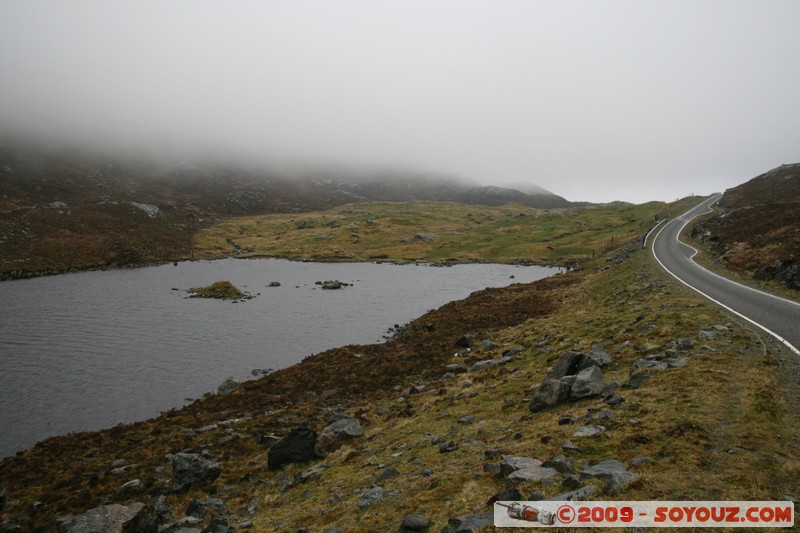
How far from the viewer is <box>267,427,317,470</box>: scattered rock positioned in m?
19.2

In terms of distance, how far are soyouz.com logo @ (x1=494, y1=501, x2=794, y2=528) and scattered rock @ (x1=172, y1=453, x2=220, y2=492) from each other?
46.6 feet

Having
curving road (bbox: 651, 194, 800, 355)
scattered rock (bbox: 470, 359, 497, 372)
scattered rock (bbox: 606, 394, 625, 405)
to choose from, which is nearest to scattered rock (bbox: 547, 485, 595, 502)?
scattered rock (bbox: 606, 394, 625, 405)

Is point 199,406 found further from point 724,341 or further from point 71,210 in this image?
point 71,210

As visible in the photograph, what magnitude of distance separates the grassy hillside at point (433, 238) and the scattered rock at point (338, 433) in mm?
99107

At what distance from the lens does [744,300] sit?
30656 mm

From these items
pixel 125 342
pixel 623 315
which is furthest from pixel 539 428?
pixel 125 342

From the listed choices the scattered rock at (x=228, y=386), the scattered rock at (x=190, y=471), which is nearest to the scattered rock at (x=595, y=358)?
the scattered rock at (x=190, y=471)

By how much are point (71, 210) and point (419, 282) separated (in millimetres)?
109934

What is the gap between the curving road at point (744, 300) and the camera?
22.5 m

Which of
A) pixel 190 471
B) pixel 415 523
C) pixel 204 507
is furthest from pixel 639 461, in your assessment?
pixel 190 471

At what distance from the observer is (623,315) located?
31.3 meters

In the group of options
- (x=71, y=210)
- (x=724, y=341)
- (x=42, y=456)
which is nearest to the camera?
(x=724, y=341)

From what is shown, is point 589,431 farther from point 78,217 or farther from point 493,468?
point 78,217

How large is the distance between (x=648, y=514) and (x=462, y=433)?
953 cm
